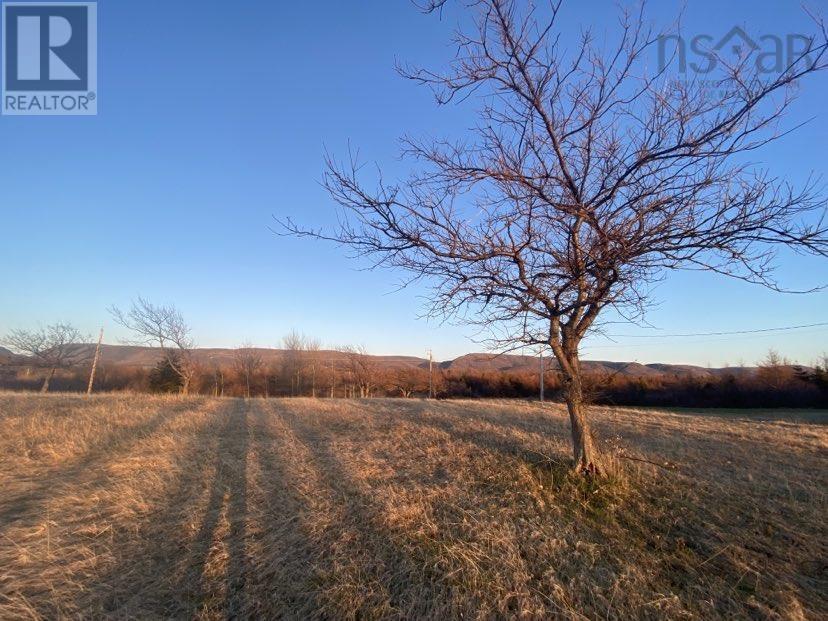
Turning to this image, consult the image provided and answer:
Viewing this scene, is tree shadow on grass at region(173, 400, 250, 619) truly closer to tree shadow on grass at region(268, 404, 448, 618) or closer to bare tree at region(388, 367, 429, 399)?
tree shadow on grass at region(268, 404, 448, 618)

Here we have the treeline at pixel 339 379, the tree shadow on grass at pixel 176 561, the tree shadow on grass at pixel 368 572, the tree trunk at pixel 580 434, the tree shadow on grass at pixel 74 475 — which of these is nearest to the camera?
the tree shadow on grass at pixel 368 572

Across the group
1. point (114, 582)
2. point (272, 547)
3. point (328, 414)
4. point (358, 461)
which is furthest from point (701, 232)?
point (328, 414)

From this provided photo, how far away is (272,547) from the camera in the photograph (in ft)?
13.7

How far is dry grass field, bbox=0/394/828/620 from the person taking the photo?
333 centimetres

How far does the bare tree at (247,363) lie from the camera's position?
51094 millimetres

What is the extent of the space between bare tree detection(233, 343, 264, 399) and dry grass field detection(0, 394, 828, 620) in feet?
147

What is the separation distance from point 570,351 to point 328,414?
33.0ft

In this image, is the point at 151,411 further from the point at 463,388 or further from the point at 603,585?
the point at 463,388

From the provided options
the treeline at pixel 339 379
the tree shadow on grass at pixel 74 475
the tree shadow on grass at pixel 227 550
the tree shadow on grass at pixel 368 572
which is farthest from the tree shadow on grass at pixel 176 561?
the treeline at pixel 339 379

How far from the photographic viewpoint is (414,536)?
418 cm

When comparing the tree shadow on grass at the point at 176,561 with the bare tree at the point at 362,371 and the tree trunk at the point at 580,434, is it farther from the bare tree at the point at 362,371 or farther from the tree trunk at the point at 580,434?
the bare tree at the point at 362,371

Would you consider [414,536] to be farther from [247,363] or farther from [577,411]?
[247,363]

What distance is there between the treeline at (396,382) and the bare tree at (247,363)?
0.11 meters

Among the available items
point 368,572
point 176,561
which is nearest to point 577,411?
point 368,572
